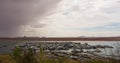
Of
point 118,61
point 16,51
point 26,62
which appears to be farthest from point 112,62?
point 16,51

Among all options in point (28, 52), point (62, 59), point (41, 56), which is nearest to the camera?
point (41, 56)

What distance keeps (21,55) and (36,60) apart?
4.09ft

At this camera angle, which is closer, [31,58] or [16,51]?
[31,58]

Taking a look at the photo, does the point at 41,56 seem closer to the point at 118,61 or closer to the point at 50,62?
the point at 50,62

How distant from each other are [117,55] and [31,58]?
166 inches

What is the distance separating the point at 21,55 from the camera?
11859 mm

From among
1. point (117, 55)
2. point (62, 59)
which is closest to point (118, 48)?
point (117, 55)

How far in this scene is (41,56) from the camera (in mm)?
9688

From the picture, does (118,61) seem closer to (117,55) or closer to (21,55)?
(117,55)

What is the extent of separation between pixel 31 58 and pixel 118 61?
4.23 metres

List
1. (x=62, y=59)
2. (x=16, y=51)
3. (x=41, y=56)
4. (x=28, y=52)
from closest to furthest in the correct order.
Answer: (x=41, y=56) → (x=62, y=59) → (x=28, y=52) → (x=16, y=51)

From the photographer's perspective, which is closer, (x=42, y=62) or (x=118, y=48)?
(x=42, y=62)

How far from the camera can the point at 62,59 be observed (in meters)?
10.4

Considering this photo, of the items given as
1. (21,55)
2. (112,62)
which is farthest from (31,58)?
(112,62)
